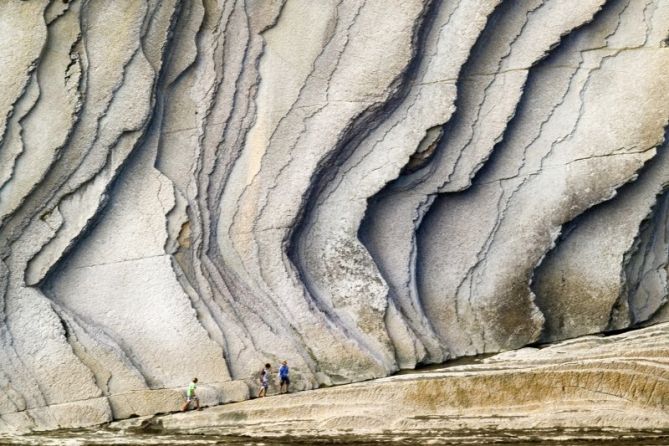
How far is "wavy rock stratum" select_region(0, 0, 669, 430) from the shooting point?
7.73 meters

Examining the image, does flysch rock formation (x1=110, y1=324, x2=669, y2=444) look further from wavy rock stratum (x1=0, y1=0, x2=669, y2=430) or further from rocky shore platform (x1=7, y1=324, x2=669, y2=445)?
wavy rock stratum (x1=0, y1=0, x2=669, y2=430)

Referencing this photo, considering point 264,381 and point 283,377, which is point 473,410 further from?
point 264,381

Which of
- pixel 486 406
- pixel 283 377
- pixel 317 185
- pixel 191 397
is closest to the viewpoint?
pixel 486 406

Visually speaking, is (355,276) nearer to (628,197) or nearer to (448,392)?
(448,392)

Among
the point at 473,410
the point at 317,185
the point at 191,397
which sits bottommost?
the point at 473,410

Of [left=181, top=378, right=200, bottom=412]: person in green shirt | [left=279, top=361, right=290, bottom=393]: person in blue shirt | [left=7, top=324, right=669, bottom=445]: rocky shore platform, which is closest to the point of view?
[left=7, top=324, right=669, bottom=445]: rocky shore platform

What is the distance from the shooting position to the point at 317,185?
8.04m

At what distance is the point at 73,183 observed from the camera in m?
7.82

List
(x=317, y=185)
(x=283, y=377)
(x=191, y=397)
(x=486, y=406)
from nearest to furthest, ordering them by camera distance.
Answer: (x=486, y=406), (x=191, y=397), (x=283, y=377), (x=317, y=185)

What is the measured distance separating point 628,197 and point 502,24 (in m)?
1.39

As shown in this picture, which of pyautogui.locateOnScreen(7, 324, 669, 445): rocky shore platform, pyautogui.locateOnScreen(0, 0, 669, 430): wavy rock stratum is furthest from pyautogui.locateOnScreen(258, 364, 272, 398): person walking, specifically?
pyautogui.locateOnScreen(7, 324, 669, 445): rocky shore platform

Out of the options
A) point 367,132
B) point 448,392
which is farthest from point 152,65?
point 448,392

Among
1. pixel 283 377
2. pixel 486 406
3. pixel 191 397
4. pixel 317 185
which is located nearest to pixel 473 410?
pixel 486 406

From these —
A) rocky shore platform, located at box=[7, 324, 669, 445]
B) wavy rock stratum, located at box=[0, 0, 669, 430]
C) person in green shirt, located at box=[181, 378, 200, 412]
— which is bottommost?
rocky shore platform, located at box=[7, 324, 669, 445]
